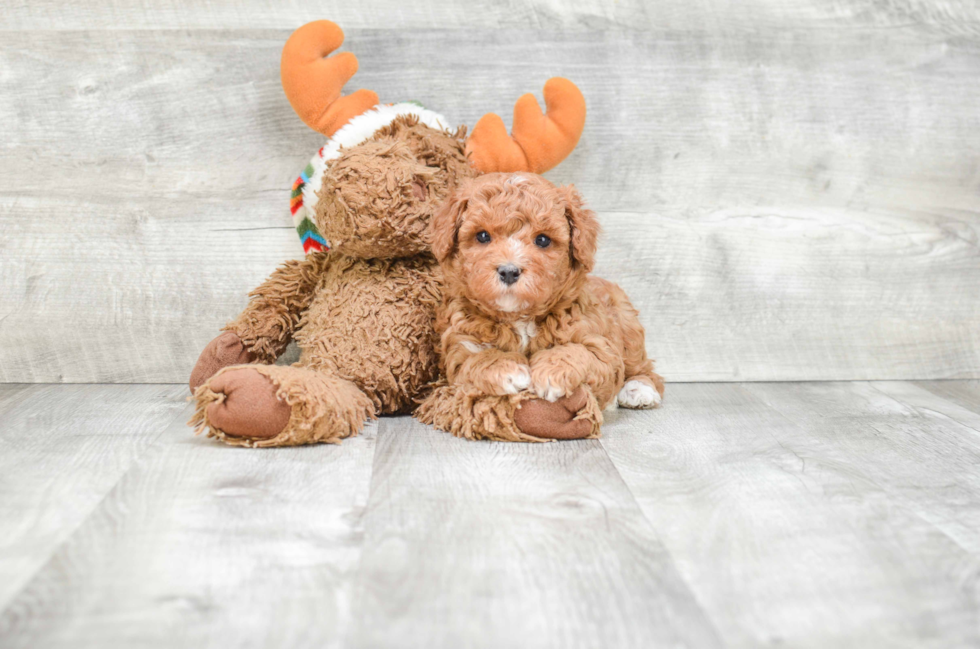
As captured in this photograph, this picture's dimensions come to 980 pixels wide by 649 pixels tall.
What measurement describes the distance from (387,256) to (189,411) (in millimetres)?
438

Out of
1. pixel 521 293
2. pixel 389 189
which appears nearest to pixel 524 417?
pixel 521 293

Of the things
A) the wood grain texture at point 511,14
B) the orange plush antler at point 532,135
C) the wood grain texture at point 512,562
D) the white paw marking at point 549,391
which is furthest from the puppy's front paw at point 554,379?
the wood grain texture at point 511,14

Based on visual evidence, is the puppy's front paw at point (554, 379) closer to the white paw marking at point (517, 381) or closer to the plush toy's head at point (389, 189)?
the white paw marking at point (517, 381)

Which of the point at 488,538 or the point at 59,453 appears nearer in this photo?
the point at 488,538

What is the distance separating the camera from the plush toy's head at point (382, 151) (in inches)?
51.4

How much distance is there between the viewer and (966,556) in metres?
0.89

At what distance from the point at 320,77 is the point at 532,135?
0.39m

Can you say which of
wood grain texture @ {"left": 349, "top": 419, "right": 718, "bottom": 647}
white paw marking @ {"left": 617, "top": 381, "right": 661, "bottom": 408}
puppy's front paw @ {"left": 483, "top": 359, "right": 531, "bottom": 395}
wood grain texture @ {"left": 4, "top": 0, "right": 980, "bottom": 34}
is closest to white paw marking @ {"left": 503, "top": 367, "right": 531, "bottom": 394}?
puppy's front paw @ {"left": 483, "top": 359, "right": 531, "bottom": 395}

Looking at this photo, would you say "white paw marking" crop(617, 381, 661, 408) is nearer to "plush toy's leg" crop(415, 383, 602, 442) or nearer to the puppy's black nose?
"plush toy's leg" crop(415, 383, 602, 442)

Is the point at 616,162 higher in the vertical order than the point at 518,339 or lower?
higher

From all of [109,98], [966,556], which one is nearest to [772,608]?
[966,556]

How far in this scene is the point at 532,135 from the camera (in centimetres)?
146

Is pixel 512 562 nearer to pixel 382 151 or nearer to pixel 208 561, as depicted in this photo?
pixel 208 561

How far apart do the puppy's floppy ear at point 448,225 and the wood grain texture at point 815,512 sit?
0.39 meters
